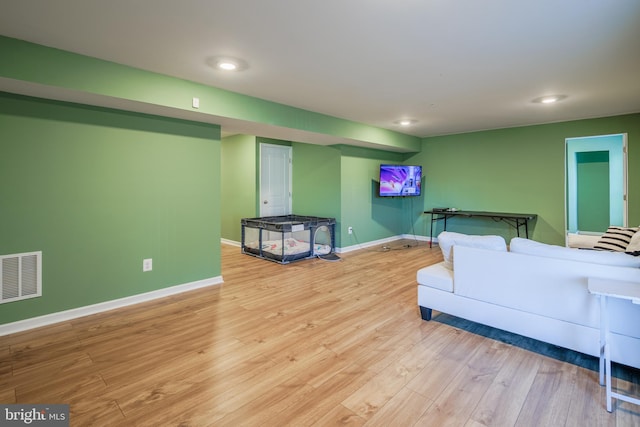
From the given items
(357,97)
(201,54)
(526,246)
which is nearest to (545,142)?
(357,97)

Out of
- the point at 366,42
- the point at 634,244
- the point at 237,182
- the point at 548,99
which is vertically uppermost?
the point at 548,99

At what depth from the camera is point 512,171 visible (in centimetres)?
607

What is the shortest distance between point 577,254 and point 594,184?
291 inches

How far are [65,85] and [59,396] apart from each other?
2348 millimetres

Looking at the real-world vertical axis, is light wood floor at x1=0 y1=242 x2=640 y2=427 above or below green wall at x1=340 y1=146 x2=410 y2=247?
below

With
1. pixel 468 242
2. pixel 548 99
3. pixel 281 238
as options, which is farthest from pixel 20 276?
pixel 548 99

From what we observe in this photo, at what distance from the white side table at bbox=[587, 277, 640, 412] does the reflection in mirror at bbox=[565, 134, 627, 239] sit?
6.53 meters

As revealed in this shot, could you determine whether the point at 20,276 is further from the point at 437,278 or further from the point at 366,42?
the point at 437,278

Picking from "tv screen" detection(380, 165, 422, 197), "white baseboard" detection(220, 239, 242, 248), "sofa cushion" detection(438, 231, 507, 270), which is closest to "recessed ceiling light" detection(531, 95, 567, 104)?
"sofa cushion" detection(438, 231, 507, 270)

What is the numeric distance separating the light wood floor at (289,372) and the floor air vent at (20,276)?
0.35 m

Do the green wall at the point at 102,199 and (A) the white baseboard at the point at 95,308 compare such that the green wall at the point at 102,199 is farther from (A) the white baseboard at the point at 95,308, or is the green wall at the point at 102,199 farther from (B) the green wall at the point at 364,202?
(B) the green wall at the point at 364,202

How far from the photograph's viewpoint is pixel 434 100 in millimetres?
4133

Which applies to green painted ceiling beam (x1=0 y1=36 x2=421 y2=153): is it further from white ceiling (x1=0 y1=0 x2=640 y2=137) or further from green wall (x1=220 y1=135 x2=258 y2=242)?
green wall (x1=220 y1=135 x2=258 y2=242)

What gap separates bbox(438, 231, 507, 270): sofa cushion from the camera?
8.56ft
